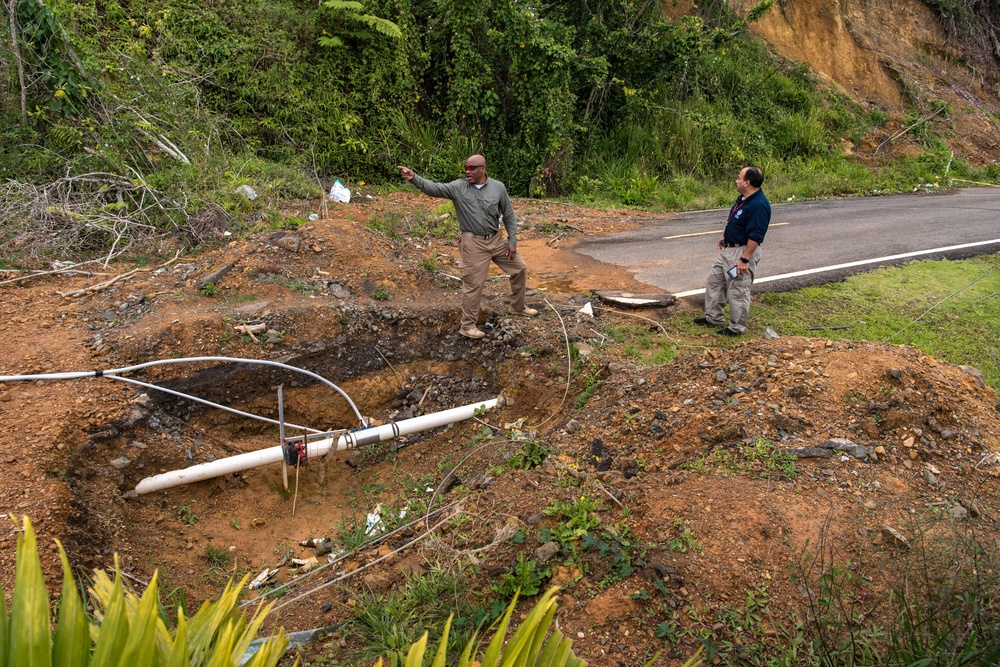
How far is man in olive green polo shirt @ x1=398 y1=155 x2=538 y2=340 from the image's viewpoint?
5906mm

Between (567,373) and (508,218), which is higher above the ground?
(508,218)

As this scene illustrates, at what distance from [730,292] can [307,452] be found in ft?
13.6

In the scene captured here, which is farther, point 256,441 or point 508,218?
point 508,218

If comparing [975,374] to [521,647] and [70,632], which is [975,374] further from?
[70,632]

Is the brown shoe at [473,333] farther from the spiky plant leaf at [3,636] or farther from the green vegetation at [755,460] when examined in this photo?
the spiky plant leaf at [3,636]

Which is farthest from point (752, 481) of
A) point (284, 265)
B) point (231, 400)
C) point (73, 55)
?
point (73, 55)

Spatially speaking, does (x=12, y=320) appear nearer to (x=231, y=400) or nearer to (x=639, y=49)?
(x=231, y=400)

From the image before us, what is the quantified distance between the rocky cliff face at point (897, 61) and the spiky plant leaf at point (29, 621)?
17.5 m

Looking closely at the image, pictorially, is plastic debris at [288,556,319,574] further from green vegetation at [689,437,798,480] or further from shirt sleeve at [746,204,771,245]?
shirt sleeve at [746,204,771,245]

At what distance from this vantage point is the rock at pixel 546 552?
362 cm

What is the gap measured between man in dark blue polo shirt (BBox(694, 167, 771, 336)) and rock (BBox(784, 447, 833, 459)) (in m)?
2.44

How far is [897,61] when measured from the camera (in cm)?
1744

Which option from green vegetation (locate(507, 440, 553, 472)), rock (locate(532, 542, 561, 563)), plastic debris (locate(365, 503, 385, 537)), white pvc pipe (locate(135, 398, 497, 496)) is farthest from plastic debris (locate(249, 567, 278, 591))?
rock (locate(532, 542, 561, 563))

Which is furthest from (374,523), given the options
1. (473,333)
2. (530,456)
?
(473,333)
